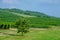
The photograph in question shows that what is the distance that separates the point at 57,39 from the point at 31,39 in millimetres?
8144

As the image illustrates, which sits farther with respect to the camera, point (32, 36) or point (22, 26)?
point (22, 26)

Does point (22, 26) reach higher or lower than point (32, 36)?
higher

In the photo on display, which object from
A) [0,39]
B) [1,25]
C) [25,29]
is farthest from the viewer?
[1,25]

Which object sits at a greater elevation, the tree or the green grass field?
the tree

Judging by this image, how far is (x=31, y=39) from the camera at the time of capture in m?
60.0

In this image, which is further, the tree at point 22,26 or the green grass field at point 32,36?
the tree at point 22,26

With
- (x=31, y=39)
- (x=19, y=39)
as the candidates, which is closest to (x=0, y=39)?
(x=19, y=39)

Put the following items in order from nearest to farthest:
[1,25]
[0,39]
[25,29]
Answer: [0,39]
[25,29]
[1,25]

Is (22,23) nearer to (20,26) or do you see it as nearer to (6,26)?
(20,26)

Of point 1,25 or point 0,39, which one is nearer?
point 0,39

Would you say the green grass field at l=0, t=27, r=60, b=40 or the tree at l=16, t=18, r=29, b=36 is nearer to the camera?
the green grass field at l=0, t=27, r=60, b=40

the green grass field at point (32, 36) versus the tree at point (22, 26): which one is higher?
the tree at point (22, 26)

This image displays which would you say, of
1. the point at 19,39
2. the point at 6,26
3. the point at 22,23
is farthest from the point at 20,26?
the point at 6,26

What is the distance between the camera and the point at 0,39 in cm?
5984
